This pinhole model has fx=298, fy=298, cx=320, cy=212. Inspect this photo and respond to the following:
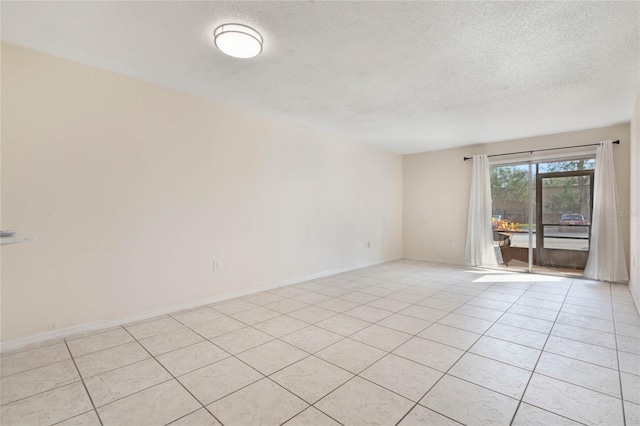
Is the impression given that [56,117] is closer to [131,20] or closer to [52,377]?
[131,20]

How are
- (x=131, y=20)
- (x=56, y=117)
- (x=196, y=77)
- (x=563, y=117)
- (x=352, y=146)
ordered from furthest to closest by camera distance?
(x=352, y=146) < (x=563, y=117) < (x=196, y=77) < (x=56, y=117) < (x=131, y=20)

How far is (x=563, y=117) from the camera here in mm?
4047

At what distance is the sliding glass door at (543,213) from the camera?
15.6 ft

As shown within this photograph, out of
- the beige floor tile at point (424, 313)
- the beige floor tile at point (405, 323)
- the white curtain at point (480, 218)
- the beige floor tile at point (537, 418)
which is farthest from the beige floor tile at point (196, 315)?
the white curtain at point (480, 218)

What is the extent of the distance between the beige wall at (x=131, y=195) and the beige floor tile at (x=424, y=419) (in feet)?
8.45

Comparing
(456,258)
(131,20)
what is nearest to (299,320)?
(131,20)

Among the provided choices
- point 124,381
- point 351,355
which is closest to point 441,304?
point 351,355

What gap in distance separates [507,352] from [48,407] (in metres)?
3.00

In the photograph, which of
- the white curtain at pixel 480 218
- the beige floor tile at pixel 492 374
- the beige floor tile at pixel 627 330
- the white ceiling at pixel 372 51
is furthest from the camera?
the white curtain at pixel 480 218

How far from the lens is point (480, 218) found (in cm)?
550

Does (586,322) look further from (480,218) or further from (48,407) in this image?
(48,407)

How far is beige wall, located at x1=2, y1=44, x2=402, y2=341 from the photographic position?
93.8 inches

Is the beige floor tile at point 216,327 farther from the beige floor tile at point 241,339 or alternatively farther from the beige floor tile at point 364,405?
the beige floor tile at point 364,405

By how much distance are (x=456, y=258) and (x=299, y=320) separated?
13.8ft
